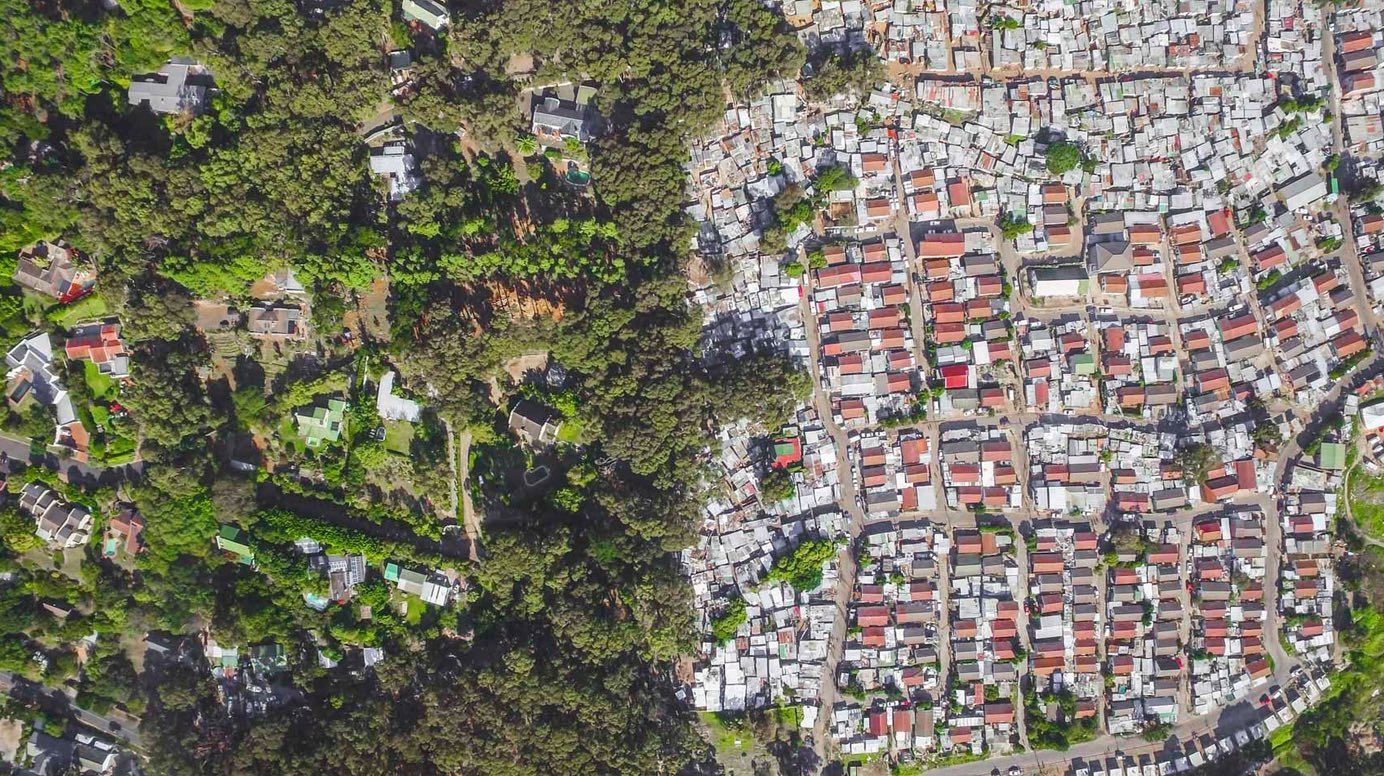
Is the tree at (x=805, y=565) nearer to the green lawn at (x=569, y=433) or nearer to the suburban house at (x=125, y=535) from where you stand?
the green lawn at (x=569, y=433)

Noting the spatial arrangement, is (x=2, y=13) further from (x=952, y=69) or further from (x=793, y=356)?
(x=952, y=69)

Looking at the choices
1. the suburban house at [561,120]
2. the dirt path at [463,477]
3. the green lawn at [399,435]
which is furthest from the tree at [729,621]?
the suburban house at [561,120]

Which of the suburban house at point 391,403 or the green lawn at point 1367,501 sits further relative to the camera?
the green lawn at point 1367,501

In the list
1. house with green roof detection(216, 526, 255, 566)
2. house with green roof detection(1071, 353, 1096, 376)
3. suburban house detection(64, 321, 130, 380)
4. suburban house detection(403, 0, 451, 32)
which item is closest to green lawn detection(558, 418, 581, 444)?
house with green roof detection(216, 526, 255, 566)

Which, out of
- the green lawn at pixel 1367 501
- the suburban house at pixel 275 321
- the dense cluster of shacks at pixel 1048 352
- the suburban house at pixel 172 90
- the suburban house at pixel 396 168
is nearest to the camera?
the suburban house at pixel 172 90

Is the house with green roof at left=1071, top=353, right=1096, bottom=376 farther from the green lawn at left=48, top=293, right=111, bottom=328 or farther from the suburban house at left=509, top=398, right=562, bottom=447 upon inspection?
the green lawn at left=48, top=293, right=111, bottom=328

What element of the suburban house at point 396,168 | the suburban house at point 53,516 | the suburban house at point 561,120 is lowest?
the suburban house at point 53,516
